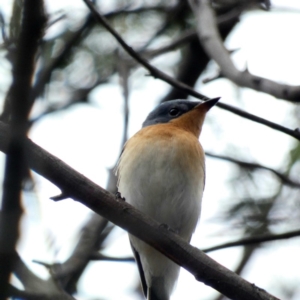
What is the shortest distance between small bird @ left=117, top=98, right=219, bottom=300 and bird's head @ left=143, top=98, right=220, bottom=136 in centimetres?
32

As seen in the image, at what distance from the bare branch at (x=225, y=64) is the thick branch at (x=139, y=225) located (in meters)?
1.27

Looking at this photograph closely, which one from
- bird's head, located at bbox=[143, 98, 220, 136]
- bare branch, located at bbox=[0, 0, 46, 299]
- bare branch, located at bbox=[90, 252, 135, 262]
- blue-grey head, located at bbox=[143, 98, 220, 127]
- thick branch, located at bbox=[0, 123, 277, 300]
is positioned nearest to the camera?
bare branch, located at bbox=[0, 0, 46, 299]

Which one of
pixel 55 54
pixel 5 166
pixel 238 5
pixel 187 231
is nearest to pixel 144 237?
pixel 187 231

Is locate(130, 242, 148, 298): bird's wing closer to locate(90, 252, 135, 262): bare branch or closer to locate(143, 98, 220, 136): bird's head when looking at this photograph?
locate(90, 252, 135, 262): bare branch

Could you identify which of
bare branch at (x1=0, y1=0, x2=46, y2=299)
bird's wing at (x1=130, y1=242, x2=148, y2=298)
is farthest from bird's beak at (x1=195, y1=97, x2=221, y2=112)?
bare branch at (x1=0, y1=0, x2=46, y2=299)

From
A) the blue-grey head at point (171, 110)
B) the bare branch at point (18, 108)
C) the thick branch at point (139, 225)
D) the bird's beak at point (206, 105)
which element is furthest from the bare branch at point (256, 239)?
the bare branch at point (18, 108)

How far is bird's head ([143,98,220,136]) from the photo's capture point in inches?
255

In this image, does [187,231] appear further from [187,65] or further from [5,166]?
[5,166]

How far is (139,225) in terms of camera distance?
13.0 feet

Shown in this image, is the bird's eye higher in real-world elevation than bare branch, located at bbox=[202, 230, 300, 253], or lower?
higher

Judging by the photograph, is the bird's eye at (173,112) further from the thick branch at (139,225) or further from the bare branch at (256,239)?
the thick branch at (139,225)

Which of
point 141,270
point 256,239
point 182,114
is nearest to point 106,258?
point 141,270

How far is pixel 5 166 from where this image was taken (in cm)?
184

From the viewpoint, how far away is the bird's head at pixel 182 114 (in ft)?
21.2
